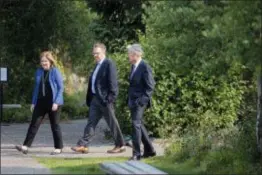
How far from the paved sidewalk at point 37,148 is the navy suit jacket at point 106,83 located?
1.01m

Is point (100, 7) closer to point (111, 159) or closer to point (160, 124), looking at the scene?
point (160, 124)

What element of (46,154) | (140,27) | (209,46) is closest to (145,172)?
(209,46)

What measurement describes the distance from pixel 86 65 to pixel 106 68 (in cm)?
1191

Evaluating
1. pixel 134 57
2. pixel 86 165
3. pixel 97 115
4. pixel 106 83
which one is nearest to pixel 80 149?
pixel 97 115

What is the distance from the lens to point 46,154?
12.2m

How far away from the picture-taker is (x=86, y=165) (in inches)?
417

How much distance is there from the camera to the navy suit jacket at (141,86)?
11.2 meters

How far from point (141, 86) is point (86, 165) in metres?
1.61

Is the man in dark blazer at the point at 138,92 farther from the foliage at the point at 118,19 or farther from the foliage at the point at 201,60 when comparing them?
the foliage at the point at 118,19

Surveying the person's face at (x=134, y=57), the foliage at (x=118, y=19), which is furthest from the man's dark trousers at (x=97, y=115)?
the foliage at (x=118, y=19)

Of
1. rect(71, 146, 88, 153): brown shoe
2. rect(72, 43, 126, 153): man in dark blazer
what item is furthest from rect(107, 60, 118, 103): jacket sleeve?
rect(71, 146, 88, 153): brown shoe

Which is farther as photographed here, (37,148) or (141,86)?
(37,148)

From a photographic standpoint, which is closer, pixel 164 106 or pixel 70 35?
pixel 164 106

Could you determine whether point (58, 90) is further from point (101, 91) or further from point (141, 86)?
point (141, 86)
